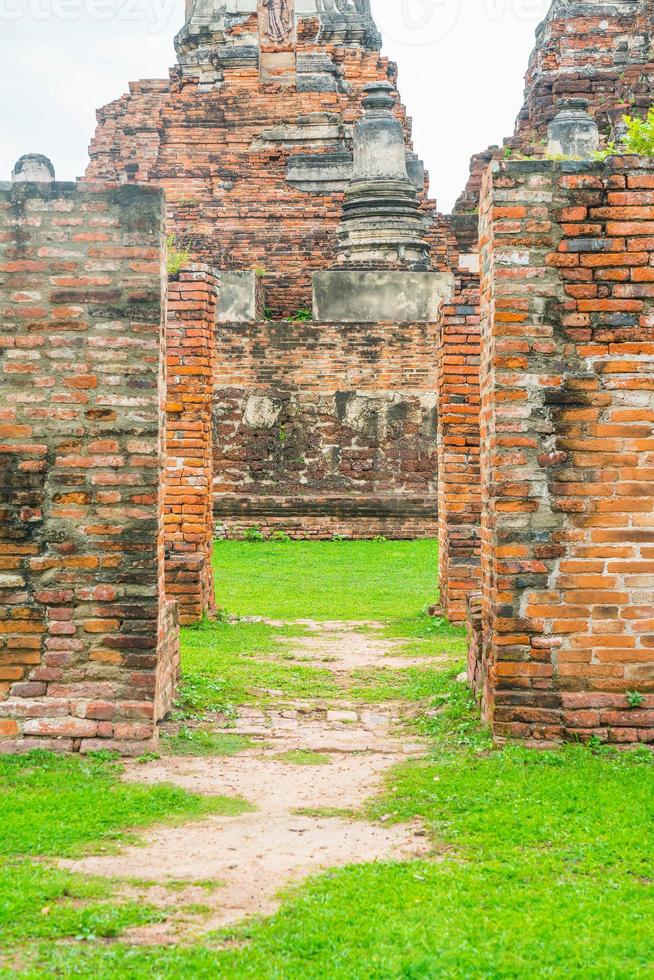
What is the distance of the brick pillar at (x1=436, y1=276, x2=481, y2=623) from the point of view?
9281mm

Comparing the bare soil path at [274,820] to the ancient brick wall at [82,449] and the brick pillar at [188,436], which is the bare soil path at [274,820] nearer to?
the ancient brick wall at [82,449]

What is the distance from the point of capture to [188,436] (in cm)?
927

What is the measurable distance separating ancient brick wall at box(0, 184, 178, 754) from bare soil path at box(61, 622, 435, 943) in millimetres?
544

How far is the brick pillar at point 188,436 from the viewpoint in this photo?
9133 millimetres

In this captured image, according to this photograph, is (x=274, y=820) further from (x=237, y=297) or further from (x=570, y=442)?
(x=237, y=297)

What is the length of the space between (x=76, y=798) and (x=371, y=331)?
1231cm

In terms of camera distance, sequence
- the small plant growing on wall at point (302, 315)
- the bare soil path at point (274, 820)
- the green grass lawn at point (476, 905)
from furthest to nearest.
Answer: the small plant growing on wall at point (302, 315)
the bare soil path at point (274, 820)
the green grass lawn at point (476, 905)

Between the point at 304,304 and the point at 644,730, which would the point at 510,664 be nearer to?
the point at 644,730

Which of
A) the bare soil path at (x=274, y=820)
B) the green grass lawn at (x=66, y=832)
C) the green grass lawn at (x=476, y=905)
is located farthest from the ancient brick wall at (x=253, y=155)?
the green grass lawn at (x=476, y=905)

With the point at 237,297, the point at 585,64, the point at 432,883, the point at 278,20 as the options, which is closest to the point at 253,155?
the point at 278,20

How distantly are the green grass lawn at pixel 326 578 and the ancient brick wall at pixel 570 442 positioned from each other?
15.1ft

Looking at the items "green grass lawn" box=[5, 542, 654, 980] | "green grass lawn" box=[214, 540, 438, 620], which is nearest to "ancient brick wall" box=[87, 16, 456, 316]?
"green grass lawn" box=[214, 540, 438, 620]

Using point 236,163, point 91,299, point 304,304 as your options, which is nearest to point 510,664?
point 91,299

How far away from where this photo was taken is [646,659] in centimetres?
536
